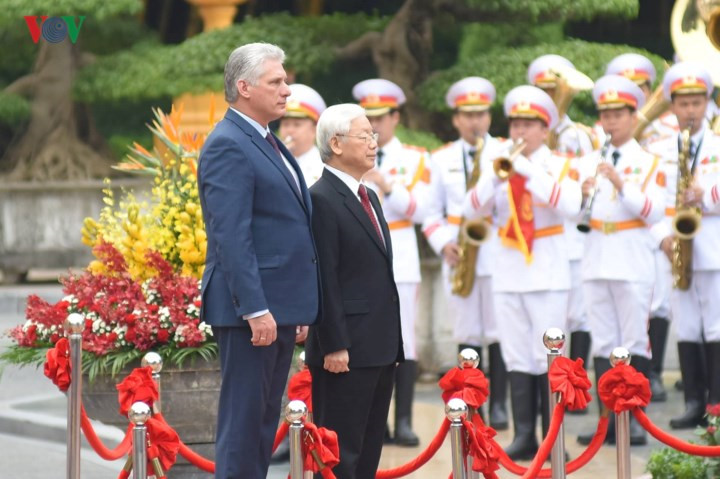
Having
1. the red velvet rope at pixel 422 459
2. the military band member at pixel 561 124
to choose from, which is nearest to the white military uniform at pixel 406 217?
the military band member at pixel 561 124

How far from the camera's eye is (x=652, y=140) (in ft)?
33.3

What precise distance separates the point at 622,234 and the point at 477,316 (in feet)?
3.59

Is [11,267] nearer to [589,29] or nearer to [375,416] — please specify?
[589,29]

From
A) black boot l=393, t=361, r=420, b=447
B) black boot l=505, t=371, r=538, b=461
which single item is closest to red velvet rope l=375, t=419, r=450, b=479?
black boot l=505, t=371, r=538, b=461

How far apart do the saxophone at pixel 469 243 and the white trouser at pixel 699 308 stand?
1.15 m

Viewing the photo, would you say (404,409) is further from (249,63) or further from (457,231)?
(249,63)

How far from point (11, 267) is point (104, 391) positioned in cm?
992

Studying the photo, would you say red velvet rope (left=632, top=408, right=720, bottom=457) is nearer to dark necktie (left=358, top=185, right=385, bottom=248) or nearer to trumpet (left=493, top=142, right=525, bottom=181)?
dark necktie (left=358, top=185, right=385, bottom=248)

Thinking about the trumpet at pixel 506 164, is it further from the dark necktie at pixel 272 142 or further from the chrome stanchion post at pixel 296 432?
the chrome stanchion post at pixel 296 432

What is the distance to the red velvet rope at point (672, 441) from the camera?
6.30 meters

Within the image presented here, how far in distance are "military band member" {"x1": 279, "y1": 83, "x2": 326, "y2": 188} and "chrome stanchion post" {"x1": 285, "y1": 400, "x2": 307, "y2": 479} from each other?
3.42 meters

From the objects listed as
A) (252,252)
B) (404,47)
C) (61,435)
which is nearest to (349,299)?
(252,252)

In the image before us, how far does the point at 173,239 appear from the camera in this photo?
281 inches

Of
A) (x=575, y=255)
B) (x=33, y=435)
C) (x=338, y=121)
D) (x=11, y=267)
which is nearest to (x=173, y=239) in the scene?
(x=338, y=121)
